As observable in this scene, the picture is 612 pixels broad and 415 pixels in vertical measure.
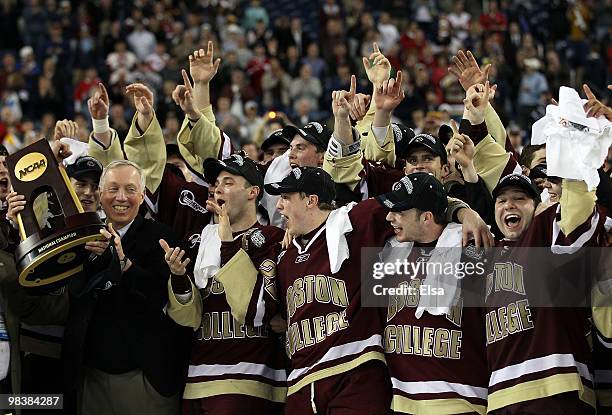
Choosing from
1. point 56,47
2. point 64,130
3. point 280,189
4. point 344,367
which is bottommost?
point 344,367

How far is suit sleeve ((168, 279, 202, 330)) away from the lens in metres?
5.67

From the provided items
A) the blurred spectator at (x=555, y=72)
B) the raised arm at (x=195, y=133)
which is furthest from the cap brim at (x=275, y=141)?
the blurred spectator at (x=555, y=72)

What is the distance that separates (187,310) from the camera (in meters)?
5.68

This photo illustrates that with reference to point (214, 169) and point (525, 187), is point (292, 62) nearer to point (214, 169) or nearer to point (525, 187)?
point (214, 169)

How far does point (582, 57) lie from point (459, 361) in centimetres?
1345

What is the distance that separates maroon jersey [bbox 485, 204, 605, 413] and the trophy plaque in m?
2.05

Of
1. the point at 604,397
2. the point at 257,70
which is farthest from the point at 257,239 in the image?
the point at 257,70

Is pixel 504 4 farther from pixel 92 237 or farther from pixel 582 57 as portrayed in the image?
pixel 92 237

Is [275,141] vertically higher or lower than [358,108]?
lower

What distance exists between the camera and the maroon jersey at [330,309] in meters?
5.35

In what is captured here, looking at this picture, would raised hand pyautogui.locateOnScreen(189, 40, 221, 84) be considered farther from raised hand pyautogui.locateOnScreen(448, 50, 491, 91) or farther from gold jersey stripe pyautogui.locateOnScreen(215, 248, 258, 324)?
gold jersey stripe pyautogui.locateOnScreen(215, 248, 258, 324)

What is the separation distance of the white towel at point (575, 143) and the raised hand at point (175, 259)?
76.5 inches

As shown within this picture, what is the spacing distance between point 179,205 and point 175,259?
118 cm

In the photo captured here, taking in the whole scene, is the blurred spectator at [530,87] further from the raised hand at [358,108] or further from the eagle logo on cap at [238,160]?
the eagle logo on cap at [238,160]
